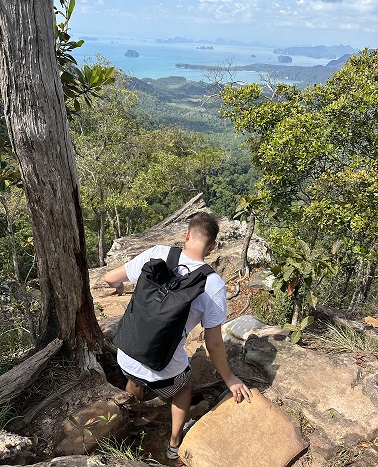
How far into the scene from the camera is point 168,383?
2.85 meters

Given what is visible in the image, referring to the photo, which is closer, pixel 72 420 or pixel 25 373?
pixel 72 420

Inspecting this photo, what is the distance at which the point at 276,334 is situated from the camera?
429 cm

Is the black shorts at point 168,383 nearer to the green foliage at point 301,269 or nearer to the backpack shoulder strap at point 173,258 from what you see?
the backpack shoulder strap at point 173,258

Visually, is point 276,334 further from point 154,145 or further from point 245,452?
point 154,145

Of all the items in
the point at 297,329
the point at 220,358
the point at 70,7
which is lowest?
the point at 297,329

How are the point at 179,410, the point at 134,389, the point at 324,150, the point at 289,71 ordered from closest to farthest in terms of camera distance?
the point at 179,410, the point at 134,389, the point at 324,150, the point at 289,71

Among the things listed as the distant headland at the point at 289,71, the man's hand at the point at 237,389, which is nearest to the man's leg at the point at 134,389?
the man's hand at the point at 237,389

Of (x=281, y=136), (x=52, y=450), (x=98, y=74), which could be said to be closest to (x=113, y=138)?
(x=281, y=136)

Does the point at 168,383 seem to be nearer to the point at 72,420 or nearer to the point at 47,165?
the point at 72,420

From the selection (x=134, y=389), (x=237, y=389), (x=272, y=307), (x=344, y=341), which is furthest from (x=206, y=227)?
(x=272, y=307)

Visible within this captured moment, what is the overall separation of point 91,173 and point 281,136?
10173 millimetres

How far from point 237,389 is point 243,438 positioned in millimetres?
359

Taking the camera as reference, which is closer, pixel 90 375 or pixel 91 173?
pixel 90 375

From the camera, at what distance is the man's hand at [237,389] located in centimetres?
299
